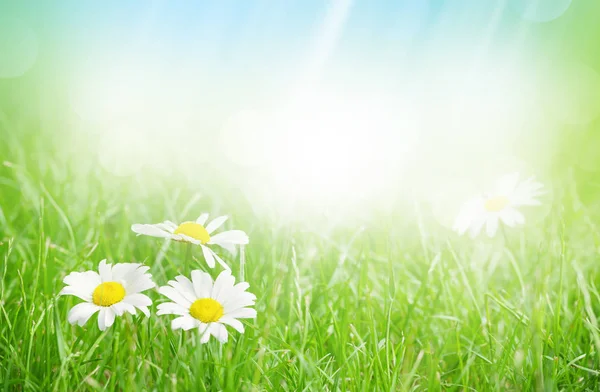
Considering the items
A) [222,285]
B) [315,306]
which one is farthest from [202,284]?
[315,306]

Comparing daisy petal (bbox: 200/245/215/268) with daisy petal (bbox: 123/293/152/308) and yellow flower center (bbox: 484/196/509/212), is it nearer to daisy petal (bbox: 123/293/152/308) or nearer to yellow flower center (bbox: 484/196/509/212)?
daisy petal (bbox: 123/293/152/308)

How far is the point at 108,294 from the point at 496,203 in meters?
0.98

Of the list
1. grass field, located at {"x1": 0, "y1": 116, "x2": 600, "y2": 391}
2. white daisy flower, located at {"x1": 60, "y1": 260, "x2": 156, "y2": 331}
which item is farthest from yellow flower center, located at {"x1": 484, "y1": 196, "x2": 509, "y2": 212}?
white daisy flower, located at {"x1": 60, "y1": 260, "x2": 156, "y2": 331}

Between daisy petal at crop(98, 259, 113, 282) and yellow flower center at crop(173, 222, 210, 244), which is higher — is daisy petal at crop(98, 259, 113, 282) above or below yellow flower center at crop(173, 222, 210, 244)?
below

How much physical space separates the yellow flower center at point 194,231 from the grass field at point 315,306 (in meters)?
0.03

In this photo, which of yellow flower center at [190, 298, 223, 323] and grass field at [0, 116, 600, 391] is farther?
grass field at [0, 116, 600, 391]

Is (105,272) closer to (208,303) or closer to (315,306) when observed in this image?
(208,303)

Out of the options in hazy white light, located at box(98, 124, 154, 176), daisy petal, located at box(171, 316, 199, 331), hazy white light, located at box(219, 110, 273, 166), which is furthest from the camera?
hazy white light, located at box(219, 110, 273, 166)

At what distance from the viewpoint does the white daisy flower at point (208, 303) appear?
97 centimetres

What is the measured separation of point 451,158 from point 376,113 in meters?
0.75

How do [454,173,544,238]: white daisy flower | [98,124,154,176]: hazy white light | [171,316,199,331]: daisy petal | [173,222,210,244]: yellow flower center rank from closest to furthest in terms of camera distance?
[171,316,199,331]: daisy petal, [173,222,210,244]: yellow flower center, [454,173,544,238]: white daisy flower, [98,124,154,176]: hazy white light

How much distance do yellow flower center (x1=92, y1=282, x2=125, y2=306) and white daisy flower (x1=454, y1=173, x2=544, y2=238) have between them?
32.5 inches

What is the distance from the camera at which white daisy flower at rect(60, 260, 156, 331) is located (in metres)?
0.96

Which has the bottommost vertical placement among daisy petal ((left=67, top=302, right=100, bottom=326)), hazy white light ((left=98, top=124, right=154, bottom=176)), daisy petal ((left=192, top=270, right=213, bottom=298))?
hazy white light ((left=98, top=124, right=154, bottom=176))
